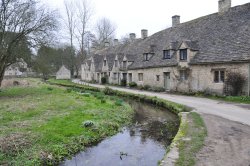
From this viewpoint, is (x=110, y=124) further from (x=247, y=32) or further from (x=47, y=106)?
(x=247, y=32)

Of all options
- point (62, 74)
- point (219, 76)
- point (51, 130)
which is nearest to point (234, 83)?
point (219, 76)

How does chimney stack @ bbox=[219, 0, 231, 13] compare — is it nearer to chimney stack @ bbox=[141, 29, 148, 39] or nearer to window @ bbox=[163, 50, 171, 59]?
window @ bbox=[163, 50, 171, 59]

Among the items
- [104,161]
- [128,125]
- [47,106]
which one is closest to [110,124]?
[128,125]

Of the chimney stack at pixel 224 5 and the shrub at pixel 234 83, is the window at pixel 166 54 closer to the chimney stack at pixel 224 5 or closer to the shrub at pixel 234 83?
the chimney stack at pixel 224 5

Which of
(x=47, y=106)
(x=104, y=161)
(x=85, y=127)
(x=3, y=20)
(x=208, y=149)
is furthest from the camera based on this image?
(x=3, y=20)

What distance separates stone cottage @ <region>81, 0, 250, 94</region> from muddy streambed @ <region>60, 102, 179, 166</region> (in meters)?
9.15

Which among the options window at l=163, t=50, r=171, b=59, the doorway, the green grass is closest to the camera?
the green grass

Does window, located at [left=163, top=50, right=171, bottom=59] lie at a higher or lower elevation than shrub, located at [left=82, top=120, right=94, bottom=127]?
higher

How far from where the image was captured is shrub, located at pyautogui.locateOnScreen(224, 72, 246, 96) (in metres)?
20.2

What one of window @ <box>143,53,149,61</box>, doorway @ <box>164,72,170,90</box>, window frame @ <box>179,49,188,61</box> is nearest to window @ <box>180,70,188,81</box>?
window frame @ <box>179,49,188,61</box>

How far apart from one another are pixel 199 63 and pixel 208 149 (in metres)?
17.0

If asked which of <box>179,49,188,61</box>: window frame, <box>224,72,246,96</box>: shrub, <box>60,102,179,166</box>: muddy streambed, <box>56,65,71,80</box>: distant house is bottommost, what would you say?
<box>60,102,179,166</box>: muddy streambed

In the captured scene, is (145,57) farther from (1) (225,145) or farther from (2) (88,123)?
(1) (225,145)

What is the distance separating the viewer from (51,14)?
23.9 metres
